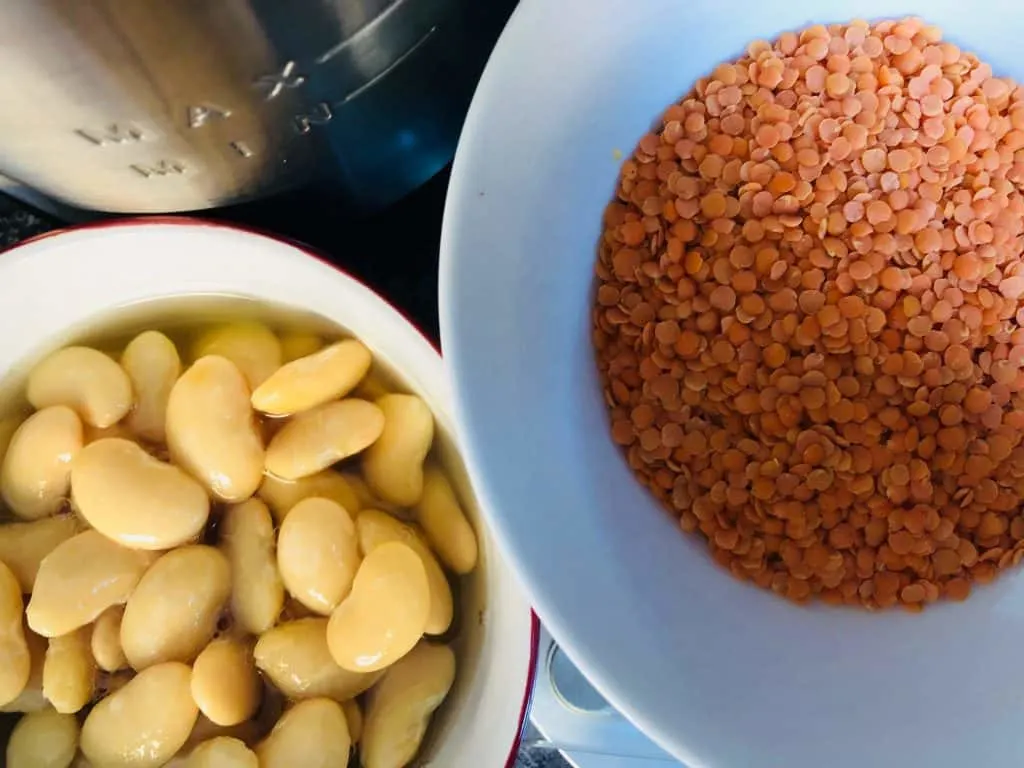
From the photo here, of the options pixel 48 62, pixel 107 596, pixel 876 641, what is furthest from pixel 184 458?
pixel 876 641

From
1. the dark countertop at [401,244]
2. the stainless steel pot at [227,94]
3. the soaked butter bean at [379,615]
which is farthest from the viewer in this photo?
the dark countertop at [401,244]

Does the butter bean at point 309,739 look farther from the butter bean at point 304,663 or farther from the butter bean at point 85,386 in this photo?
the butter bean at point 85,386

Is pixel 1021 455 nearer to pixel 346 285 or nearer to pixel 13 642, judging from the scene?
pixel 346 285

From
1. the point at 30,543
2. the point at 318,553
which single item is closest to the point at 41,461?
the point at 30,543

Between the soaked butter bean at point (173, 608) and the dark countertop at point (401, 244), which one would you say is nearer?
the soaked butter bean at point (173, 608)

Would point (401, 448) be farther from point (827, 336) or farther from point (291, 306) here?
point (827, 336)

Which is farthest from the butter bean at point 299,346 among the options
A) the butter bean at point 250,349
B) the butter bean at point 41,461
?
the butter bean at point 41,461
